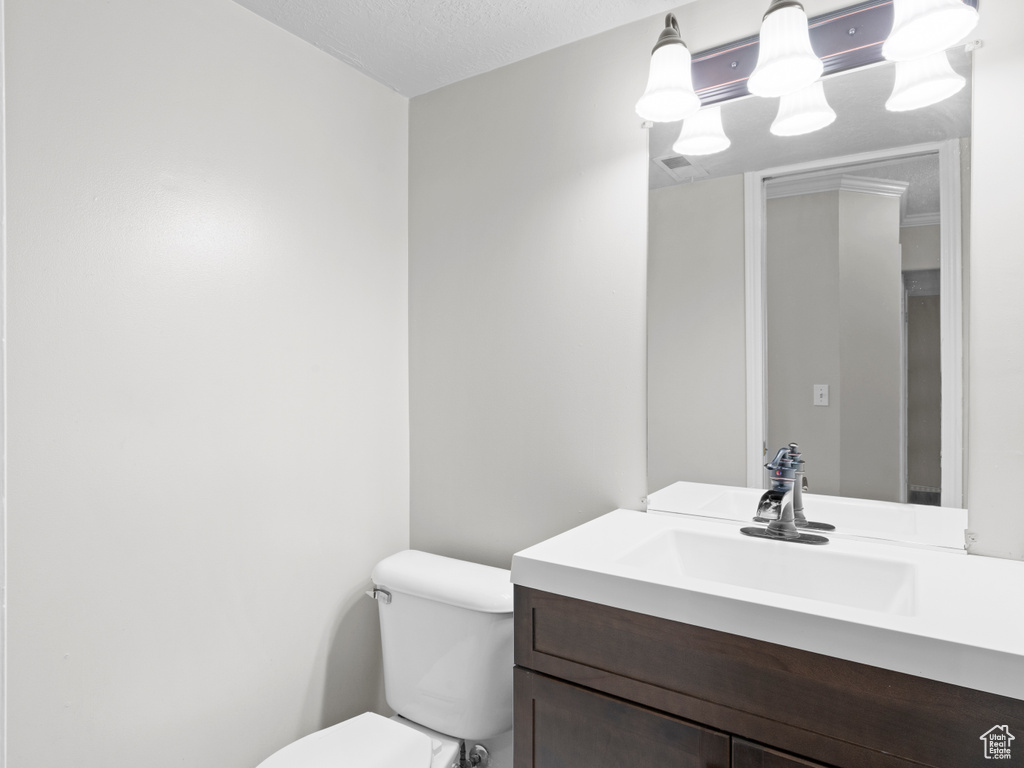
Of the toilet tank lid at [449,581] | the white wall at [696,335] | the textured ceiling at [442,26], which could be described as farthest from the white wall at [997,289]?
the toilet tank lid at [449,581]

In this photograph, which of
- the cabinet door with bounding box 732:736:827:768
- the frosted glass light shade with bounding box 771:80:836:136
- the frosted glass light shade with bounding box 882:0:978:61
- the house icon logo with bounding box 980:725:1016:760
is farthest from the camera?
the frosted glass light shade with bounding box 771:80:836:136

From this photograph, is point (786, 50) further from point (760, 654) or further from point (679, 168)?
point (760, 654)

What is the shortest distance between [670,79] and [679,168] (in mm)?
227

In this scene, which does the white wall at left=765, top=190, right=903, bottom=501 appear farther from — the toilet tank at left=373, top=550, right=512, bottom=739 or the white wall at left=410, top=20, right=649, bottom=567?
the toilet tank at left=373, top=550, right=512, bottom=739

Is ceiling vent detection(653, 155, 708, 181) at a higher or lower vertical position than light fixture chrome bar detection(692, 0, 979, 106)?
lower

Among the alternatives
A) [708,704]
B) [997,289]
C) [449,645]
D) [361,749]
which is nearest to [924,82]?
[997,289]

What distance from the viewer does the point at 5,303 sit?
1.10 meters

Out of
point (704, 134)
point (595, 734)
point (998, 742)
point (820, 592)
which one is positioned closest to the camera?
point (998, 742)

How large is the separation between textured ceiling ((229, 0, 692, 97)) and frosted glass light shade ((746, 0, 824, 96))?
1.06 feet

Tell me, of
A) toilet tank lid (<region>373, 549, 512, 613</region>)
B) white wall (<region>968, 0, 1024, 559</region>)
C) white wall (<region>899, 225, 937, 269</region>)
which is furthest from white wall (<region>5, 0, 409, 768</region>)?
white wall (<region>968, 0, 1024, 559</region>)

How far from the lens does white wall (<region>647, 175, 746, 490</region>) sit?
1.46m

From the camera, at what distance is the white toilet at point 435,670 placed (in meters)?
1.38

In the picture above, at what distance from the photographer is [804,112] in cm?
135

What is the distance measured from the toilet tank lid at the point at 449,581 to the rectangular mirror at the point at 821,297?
0.48 metres
